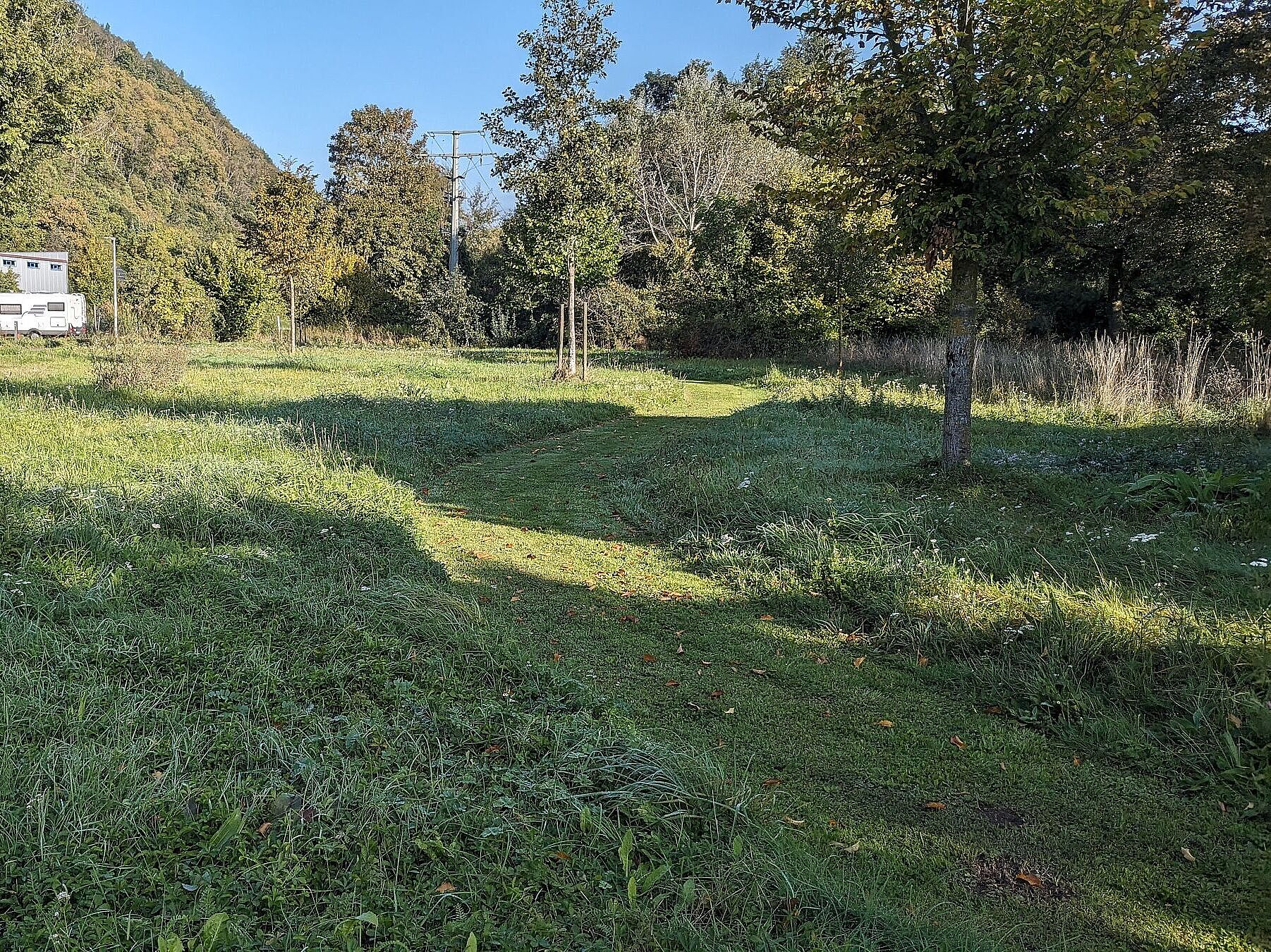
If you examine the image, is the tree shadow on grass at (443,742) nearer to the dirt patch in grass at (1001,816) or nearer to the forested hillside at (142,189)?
the dirt patch in grass at (1001,816)

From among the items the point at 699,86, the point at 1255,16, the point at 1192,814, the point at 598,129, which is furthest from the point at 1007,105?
the point at 699,86

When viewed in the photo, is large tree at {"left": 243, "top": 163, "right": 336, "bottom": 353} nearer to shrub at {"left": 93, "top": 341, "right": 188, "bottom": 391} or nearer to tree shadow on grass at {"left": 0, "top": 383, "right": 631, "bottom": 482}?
shrub at {"left": 93, "top": 341, "right": 188, "bottom": 391}

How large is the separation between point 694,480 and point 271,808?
213 inches

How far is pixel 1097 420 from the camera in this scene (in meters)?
10.8

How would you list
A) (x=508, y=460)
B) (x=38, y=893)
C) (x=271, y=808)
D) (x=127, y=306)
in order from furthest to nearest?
1. (x=127, y=306)
2. (x=508, y=460)
3. (x=271, y=808)
4. (x=38, y=893)

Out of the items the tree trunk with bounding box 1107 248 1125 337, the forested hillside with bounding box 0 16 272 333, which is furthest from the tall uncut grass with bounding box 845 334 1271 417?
the forested hillside with bounding box 0 16 272 333

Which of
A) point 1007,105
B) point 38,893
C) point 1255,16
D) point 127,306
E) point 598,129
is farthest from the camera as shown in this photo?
point 127,306

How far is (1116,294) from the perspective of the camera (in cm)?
1662

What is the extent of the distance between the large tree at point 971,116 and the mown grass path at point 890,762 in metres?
3.81

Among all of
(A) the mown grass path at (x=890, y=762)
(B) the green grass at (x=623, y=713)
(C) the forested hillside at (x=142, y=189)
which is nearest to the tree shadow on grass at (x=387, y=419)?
(B) the green grass at (x=623, y=713)

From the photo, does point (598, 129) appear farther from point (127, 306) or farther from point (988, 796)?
point (127, 306)

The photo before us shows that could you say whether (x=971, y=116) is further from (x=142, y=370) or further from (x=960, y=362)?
(x=142, y=370)

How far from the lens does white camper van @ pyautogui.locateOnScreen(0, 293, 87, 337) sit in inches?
1428

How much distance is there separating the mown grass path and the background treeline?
4.37 metres
